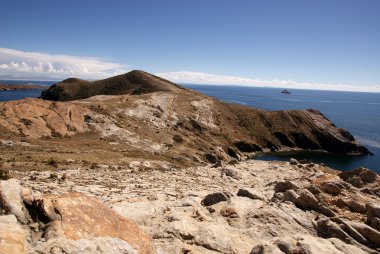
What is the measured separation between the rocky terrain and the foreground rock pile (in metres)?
0.07

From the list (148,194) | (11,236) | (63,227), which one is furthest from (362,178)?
(11,236)

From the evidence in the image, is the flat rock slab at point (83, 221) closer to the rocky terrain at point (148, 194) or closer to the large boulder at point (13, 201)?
the rocky terrain at point (148, 194)

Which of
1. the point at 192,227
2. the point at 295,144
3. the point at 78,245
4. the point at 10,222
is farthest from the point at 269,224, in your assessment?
the point at 295,144

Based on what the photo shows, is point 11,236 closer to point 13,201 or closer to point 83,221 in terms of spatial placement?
point 13,201

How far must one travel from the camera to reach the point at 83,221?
40.9ft

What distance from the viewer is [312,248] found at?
17.0m

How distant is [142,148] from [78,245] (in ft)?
177

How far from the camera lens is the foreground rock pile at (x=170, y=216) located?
11.6 metres

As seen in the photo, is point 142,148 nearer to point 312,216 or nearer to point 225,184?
point 225,184

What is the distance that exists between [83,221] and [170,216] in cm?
952

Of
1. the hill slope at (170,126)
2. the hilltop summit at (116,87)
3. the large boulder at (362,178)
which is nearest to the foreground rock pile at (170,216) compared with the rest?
the large boulder at (362,178)

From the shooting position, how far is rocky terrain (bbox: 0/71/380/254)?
12211 mm

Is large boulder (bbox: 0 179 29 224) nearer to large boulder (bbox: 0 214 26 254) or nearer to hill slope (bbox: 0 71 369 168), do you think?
large boulder (bbox: 0 214 26 254)

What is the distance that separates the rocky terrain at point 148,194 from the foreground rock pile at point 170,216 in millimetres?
67
